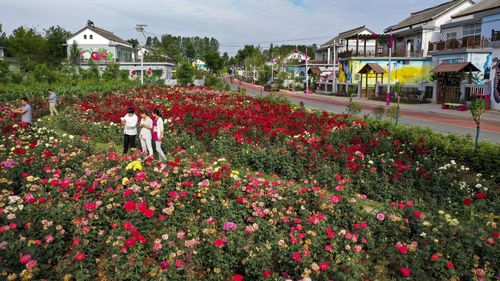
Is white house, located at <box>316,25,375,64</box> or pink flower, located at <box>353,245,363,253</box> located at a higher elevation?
white house, located at <box>316,25,375,64</box>

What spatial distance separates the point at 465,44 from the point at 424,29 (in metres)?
10.3

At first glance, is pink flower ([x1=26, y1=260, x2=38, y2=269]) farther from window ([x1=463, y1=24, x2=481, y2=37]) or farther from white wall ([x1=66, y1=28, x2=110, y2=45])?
white wall ([x1=66, y1=28, x2=110, y2=45])

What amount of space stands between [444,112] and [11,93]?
2908 centimetres

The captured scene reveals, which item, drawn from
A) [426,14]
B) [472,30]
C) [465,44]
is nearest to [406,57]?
[426,14]

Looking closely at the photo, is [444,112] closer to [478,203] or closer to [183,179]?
[478,203]

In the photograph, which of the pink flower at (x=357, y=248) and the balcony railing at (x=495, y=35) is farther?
the balcony railing at (x=495, y=35)

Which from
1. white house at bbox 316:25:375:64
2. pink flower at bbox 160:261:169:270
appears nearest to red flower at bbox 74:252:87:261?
pink flower at bbox 160:261:169:270

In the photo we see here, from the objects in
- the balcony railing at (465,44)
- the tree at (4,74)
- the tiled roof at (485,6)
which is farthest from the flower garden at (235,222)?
the tree at (4,74)

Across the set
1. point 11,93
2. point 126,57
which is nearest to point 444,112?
point 11,93

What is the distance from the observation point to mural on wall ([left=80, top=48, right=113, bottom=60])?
2453 inches

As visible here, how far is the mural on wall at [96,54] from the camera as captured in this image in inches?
2453

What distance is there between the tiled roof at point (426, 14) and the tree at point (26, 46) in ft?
167

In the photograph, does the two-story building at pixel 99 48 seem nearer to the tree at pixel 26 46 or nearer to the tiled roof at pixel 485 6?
the tree at pixel 26 46

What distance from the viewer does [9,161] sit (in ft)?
21.3
